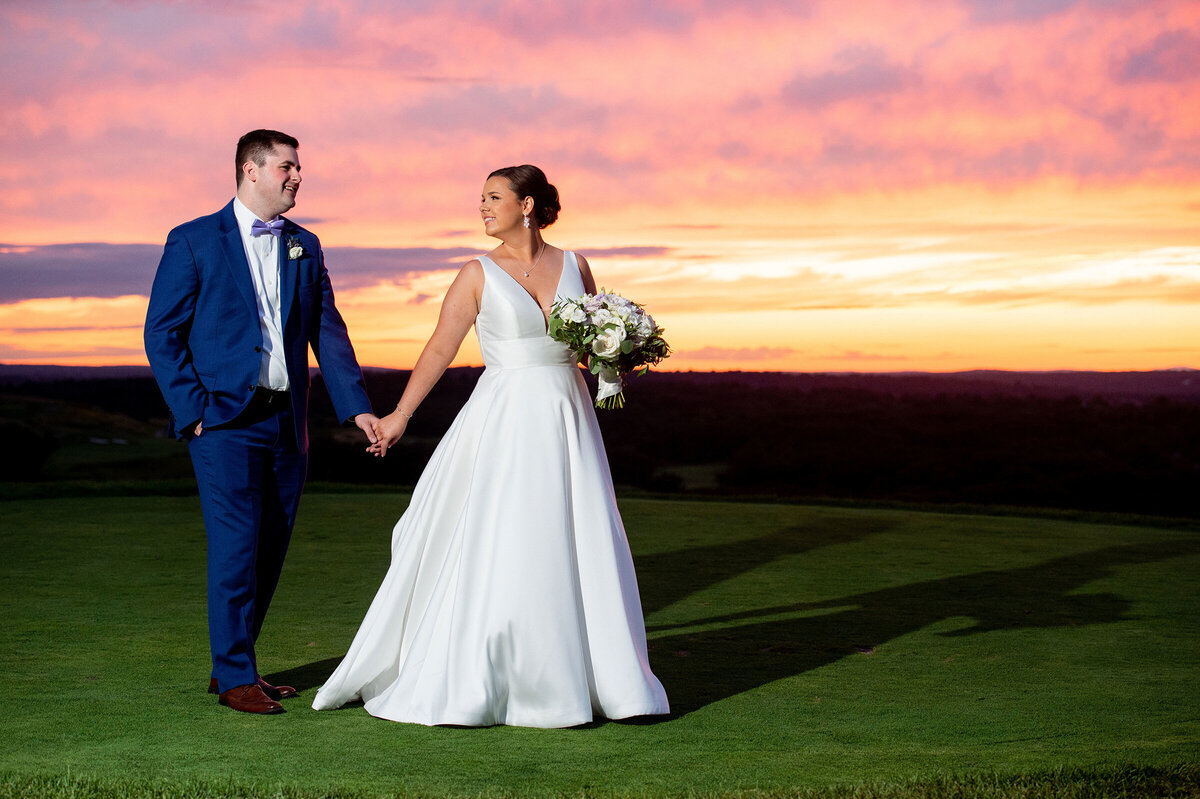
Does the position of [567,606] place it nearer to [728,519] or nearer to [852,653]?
[852,653]

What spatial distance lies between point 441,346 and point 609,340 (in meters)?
0.74

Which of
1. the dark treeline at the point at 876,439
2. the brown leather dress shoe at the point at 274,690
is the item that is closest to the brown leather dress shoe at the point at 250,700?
the brown leather dress shoe at the point at 274,690

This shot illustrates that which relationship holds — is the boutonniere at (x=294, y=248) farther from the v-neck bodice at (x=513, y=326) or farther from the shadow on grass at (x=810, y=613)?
the shadow on grass at (x=810, y=613)

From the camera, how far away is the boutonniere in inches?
185

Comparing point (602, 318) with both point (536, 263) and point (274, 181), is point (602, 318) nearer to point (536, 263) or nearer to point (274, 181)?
point (536, 263)

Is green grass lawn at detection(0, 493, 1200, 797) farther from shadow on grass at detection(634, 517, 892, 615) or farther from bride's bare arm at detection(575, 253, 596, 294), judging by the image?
bride's bare arm at detection(575, 253, 596, 294)

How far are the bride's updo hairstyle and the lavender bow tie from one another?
2.73 feet

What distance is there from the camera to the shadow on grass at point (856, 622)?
5.34 meters

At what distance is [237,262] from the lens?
15.1ft

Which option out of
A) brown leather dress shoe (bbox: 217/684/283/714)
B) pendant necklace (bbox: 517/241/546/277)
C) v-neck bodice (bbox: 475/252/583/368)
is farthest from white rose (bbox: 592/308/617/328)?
brown leather dress shoe (bbox: 217/684/283/714)

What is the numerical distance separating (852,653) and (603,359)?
2.10 meters

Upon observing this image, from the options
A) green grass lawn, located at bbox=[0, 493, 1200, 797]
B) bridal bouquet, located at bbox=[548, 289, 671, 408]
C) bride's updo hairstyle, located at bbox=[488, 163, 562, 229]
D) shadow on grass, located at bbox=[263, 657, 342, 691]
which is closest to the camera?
green grass lawn, located at bbox=[0, 493, 1200, 797]

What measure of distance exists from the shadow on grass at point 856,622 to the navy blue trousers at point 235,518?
1636 mm

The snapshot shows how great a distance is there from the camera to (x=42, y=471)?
88.8 feet
